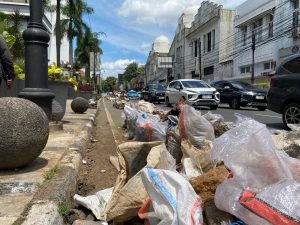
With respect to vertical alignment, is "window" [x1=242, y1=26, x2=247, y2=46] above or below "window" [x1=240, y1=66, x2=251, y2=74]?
above

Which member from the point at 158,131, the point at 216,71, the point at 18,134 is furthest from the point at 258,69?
the point at 18,134

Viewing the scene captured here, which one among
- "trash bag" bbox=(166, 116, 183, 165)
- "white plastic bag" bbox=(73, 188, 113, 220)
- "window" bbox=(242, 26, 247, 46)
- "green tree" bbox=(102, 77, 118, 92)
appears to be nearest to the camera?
"white plastic bag" bbox=(73, 188, 113, 220)

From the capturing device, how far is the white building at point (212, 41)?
137ft

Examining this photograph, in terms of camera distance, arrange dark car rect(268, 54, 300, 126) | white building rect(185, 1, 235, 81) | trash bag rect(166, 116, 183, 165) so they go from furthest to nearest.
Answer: white building rect(185, 1, 235, 81), dark car rect(268, 54, 300, 126), trash bag rect(166, 116, 183, 165)

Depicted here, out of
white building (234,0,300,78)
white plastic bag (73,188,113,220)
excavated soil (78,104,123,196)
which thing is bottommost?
excavated soil (78,104,123,196)

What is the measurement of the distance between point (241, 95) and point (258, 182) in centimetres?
1618

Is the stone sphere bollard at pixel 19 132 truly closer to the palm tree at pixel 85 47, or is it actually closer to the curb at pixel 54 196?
the curb at pixel 54 196

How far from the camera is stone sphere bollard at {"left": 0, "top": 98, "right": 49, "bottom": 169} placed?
12.6 ft

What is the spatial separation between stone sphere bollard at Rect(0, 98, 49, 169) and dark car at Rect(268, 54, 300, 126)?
20.8 ft

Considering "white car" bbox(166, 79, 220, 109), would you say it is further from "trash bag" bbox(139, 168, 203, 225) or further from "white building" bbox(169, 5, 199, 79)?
"white building" bbox(169, 5, 199, 79)

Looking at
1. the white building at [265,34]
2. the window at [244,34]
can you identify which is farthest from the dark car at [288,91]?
the window at [244,34]

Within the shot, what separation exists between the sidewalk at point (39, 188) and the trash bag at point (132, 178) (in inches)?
16.9

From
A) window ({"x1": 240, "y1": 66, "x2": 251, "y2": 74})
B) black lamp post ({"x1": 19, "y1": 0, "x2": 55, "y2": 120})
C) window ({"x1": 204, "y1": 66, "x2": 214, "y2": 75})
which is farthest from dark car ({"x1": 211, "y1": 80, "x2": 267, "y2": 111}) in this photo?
window ({"x1": 204, "y1": 66, "x2": 214, "y2": 75})

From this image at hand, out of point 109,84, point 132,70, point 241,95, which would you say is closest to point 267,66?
point 241,95
